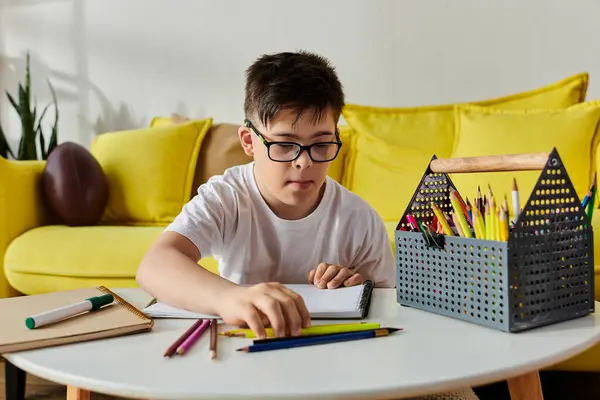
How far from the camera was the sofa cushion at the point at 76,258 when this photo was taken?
1.95 metres

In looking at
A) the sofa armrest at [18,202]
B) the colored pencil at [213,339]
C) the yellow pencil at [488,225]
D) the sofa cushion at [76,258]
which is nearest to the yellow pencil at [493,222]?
the yellow pencil at [488,225]

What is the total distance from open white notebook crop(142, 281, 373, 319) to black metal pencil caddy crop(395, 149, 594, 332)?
8 cm

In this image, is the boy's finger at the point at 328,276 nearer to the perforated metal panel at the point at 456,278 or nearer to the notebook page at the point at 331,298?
the notebook page at the point at 331,298

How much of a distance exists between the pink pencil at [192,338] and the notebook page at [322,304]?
56 millimetres

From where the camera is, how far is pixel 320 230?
1.25m

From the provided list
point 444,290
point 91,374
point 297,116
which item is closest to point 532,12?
point 297,116

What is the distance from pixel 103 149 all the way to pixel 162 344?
2016mm

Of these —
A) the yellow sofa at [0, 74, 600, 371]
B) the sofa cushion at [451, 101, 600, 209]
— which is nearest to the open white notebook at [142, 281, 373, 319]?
the yellow sofa at [0, 74, 600, 371]

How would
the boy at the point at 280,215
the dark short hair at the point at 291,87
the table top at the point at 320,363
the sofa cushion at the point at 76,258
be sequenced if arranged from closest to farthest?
1. the table top at the point at 320,363
2. the boy at the point at 280,215
3. the dark short hair at the point at 291,87
4. the sofa cushion at the point at 76,258

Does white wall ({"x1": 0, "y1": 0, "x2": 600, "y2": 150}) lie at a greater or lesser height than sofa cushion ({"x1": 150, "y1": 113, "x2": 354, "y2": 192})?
greater

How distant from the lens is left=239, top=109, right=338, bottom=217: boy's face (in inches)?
41.2

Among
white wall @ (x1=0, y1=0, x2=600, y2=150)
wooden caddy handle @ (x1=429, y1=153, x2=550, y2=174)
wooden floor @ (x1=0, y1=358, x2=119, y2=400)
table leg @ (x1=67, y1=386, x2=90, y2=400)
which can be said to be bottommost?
wooden floor @ (x1=0, y1=358, x2=119, y2=400)

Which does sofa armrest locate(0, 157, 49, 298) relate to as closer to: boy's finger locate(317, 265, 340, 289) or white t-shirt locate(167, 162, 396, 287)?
white t-shirt locate(167, 162, 396, 287)

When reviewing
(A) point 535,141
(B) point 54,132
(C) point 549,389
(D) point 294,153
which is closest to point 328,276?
(D) point 294,153
